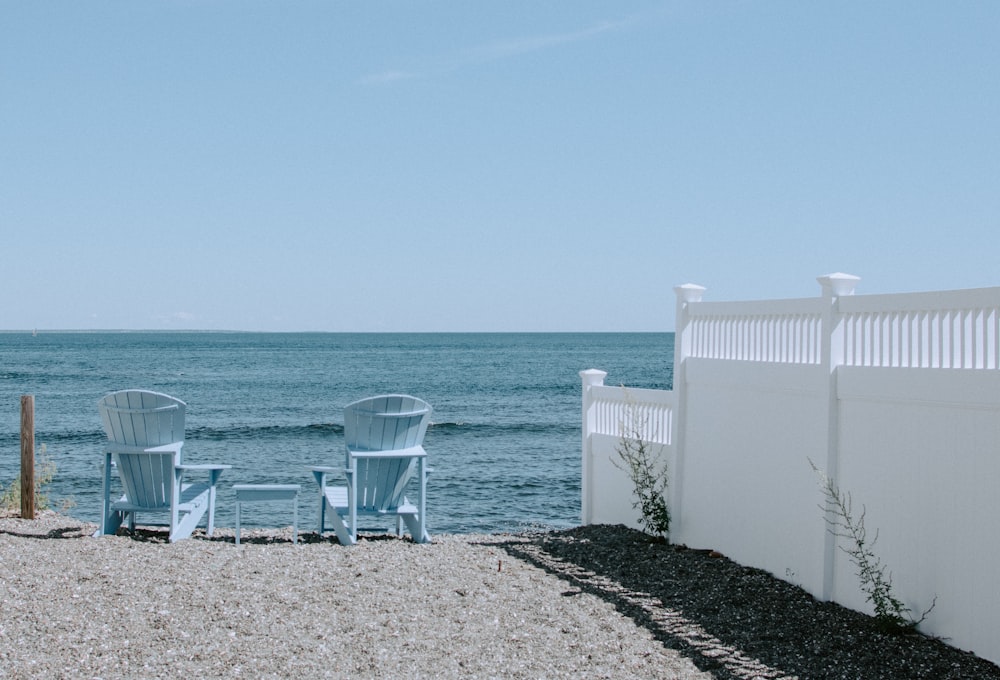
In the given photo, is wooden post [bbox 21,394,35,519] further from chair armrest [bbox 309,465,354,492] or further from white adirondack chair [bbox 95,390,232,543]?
chair armrest [bbox 309,465,354,492]

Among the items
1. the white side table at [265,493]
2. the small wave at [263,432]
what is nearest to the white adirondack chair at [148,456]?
the white side table at [265,493]

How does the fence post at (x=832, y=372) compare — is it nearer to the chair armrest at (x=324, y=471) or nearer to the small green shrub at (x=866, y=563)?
the small green shrub at (x=866, y=563)

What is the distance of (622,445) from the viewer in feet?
30.2

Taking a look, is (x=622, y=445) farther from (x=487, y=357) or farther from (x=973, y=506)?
(x=487, y=357)

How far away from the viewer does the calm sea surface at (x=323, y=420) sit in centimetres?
1574

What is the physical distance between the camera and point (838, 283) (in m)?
6.29

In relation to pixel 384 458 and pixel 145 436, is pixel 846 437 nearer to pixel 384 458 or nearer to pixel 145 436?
pixel 384 458

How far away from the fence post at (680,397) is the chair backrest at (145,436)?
13.6ft

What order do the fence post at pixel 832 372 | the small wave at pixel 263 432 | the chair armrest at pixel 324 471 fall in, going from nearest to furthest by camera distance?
1. the fence post at pixel 832 372
2. the chair armrest at pixel 324 471
3. the small wave at pixel 263 432

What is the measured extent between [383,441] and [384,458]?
0.17 meters

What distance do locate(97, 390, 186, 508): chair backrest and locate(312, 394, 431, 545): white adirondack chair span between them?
126 cm

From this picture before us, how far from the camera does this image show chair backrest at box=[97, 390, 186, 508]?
8.49 metres

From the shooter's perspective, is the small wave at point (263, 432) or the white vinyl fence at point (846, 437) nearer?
the white vinyl fence at point (846, 437)

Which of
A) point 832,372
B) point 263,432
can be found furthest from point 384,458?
point 263,432
